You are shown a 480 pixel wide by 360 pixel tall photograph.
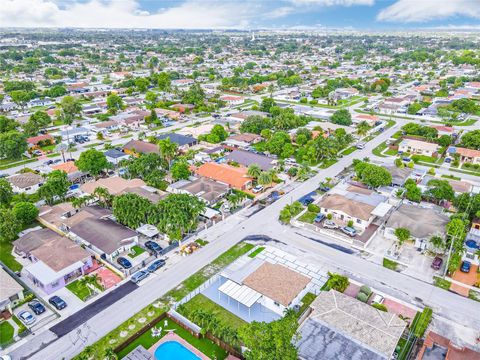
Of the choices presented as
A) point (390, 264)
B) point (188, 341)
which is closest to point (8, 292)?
point (188, 341)

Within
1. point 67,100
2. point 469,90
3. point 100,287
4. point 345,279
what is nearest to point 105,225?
point 100,287

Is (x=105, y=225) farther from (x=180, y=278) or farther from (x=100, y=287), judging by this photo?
(x=180, y=278)

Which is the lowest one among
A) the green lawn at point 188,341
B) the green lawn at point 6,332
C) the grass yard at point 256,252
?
the green lawn at point 188,341

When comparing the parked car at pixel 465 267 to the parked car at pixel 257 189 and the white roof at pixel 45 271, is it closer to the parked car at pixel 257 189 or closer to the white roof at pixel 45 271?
the parked car at pixel 257 189

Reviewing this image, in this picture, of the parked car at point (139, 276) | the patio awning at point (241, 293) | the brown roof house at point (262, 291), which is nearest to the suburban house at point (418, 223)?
the brown roof house at point (262, 291)

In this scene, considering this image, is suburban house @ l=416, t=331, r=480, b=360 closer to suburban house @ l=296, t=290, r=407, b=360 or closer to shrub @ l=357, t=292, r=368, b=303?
suburban house @ l=296, t=290, r=407, b=360

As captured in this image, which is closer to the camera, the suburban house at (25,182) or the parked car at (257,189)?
the suburban house at (25,182)

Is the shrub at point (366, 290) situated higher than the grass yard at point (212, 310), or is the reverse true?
the shrub at point (366, 290)
